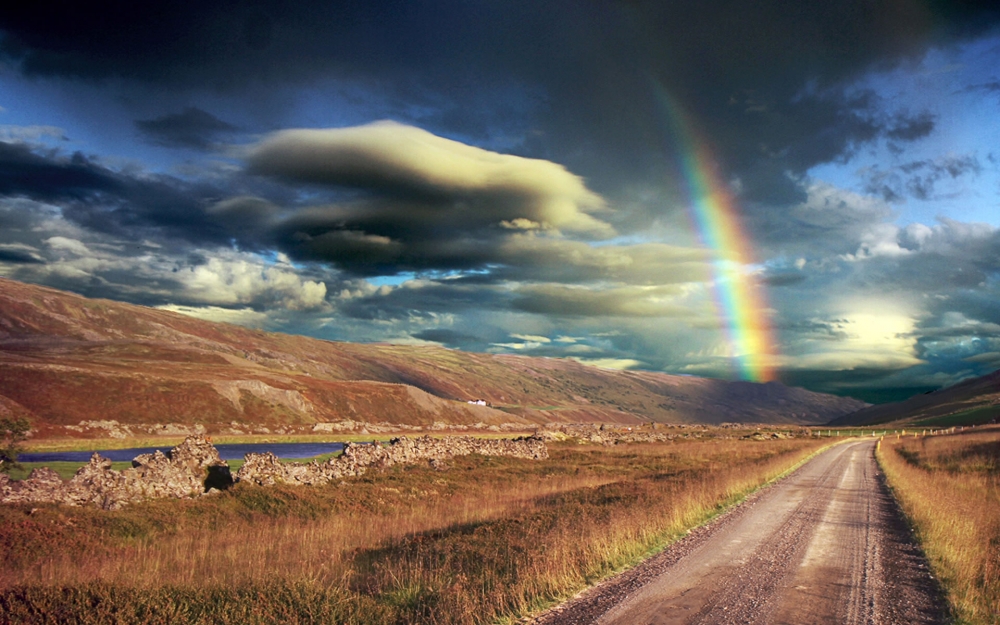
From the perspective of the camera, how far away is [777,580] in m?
11.9

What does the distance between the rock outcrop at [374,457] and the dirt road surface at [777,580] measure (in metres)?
21.0

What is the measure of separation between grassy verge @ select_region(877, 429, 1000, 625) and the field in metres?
6.27

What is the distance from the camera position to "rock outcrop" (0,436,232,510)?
816 inches

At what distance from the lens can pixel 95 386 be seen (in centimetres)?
8931

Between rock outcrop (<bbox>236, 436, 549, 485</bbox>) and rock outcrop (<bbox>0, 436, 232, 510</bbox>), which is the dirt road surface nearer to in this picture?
rock outcrop (<bbox>0, 436, 232, 510</bbox>)

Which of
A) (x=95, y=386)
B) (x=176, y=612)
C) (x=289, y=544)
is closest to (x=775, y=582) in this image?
(x=176, y=612)

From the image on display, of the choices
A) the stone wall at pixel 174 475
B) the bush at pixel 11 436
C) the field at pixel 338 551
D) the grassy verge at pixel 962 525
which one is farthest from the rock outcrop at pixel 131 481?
the grassy verge at pixel 962 525

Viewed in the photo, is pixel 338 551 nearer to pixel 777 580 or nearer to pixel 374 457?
pixel 777 580

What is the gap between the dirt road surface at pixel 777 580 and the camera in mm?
9938

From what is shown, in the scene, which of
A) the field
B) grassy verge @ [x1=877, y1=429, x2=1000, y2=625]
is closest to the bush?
the field

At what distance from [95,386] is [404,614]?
10024cm

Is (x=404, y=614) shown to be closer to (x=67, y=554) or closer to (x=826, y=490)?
(x=67, y=554)

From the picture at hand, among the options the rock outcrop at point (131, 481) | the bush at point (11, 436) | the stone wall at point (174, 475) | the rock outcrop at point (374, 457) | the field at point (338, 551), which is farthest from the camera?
the bush at point (11, 436)

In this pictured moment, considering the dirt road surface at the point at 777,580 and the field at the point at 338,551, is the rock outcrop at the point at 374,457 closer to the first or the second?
the field at the point at 338,551
